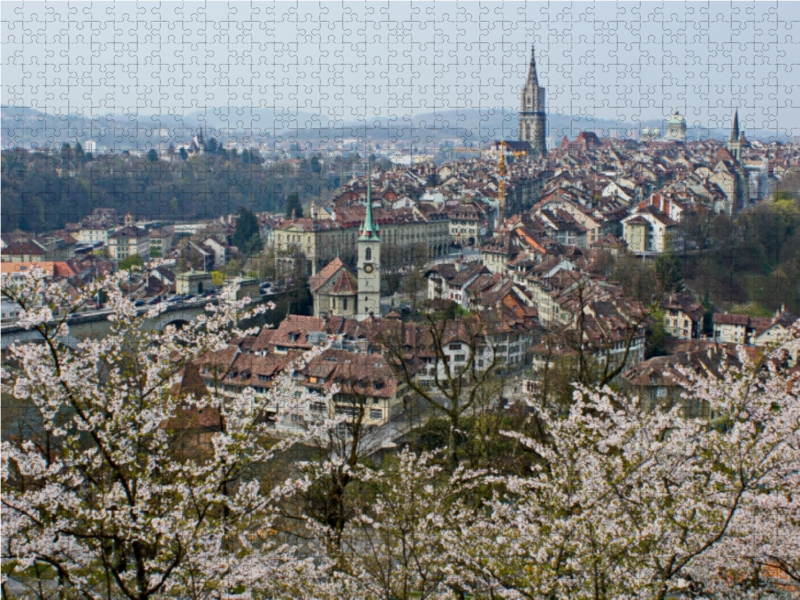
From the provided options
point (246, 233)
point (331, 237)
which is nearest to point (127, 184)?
point (246, 233)

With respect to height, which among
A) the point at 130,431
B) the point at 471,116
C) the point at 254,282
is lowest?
the point at 254,282

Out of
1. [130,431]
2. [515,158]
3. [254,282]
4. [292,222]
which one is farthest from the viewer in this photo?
[515,158]

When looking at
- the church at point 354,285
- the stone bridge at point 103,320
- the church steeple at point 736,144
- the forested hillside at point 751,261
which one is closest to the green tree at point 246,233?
the church at point 354,285

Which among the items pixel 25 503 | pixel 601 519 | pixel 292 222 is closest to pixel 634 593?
pixel 601 519

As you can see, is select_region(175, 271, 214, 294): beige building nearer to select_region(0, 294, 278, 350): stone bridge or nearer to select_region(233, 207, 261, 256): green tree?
select_region(0, 294, 278, 350): stone bridge

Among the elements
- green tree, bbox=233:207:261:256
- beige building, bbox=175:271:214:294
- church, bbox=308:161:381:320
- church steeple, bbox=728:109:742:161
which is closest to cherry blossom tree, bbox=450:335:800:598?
church, bbox=308:161:381:320

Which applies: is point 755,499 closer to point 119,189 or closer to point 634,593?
point 634,593
